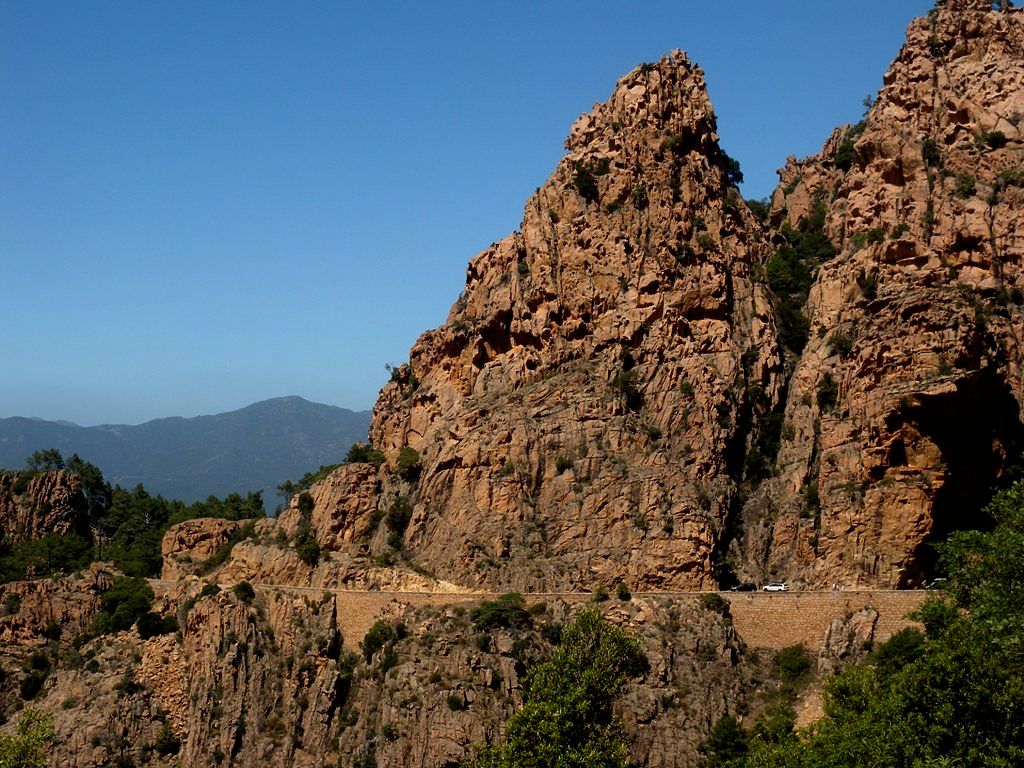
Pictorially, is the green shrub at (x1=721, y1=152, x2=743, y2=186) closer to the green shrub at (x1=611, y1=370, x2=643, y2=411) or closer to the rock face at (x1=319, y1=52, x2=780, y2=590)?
the rock face at (x1=319, y1=52, x2=780, y2=590)

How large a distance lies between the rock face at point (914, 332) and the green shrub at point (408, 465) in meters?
24.8

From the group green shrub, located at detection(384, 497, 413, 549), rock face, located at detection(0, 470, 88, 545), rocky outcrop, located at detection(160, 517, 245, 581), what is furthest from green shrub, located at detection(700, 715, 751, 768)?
rock face, located at detection(0, 470, 88, 545)

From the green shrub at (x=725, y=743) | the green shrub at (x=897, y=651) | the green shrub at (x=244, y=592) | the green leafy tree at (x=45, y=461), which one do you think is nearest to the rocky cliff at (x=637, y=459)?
the green shrub at (x=244, y=592)

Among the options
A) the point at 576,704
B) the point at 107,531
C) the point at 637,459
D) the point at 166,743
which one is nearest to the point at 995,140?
the point at 637,459

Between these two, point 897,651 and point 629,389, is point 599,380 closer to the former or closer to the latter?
point 629,389

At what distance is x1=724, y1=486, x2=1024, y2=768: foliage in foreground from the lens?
45.7 meters

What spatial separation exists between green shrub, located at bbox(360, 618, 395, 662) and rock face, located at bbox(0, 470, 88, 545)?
50393 mm

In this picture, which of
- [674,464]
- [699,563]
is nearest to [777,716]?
[699,563]

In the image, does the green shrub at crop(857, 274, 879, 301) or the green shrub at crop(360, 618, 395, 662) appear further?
the green shrub at crop(857, 274, 879, 301)

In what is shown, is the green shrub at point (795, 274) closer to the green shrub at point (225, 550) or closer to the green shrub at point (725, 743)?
the green shrub at point (725, 743)

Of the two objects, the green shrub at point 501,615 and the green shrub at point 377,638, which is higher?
the green shrub at point 501,615

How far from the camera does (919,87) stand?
94938 millimetres

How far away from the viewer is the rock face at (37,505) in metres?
115

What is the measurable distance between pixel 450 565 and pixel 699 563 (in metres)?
16.8
